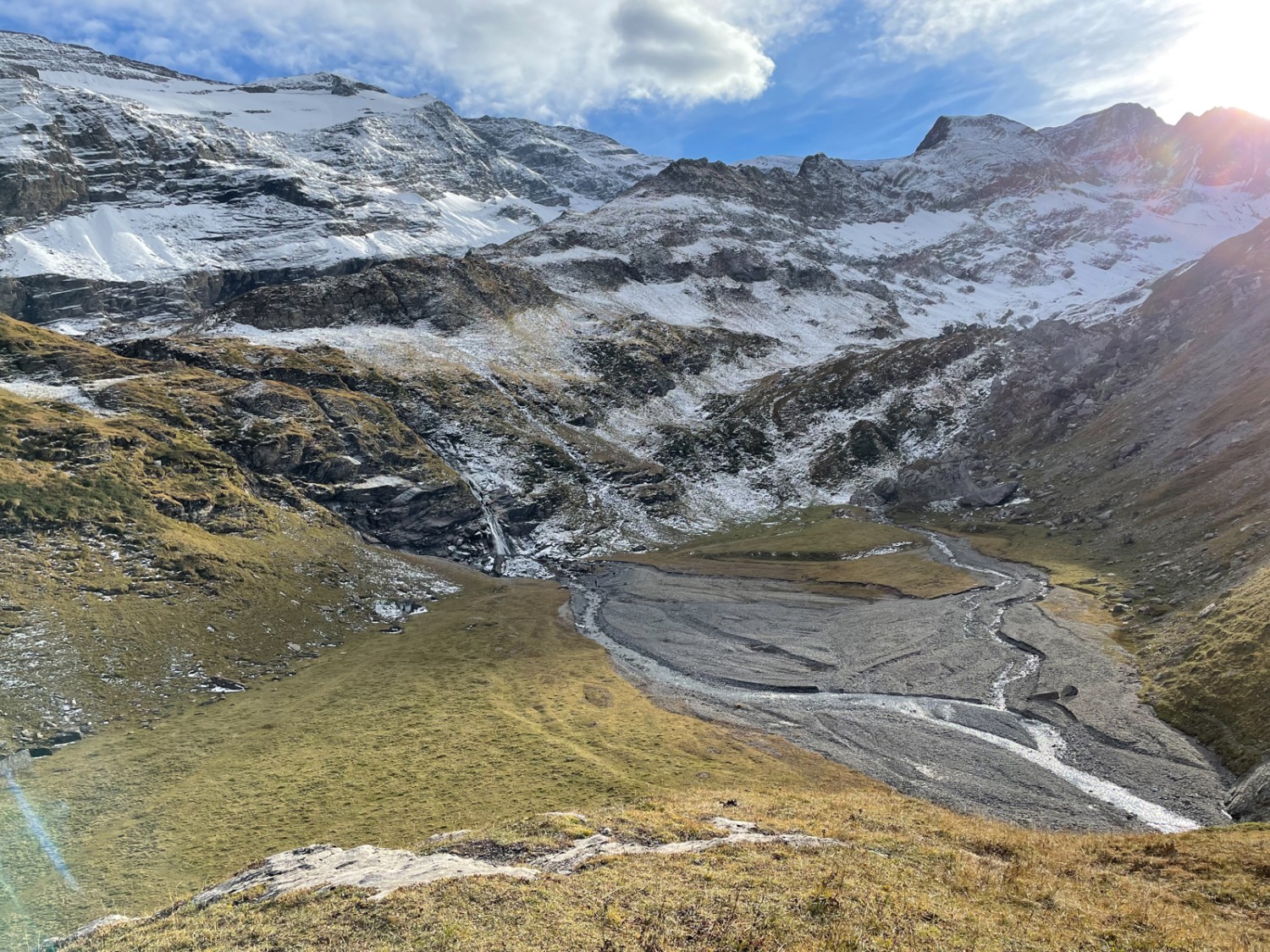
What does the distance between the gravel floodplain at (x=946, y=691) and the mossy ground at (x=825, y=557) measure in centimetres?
427

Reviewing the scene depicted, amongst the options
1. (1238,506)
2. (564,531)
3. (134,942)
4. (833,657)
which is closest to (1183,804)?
(833,657)

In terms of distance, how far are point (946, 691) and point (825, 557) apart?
1912 inches

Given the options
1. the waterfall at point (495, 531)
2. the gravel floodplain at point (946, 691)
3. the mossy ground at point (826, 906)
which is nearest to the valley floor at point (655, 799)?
the mossy ground at point (826, 906)

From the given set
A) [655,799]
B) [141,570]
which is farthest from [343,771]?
[141,570]

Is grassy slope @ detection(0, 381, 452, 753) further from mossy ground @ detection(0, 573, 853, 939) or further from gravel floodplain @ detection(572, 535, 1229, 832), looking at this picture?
gravel floodplain @ detection(572, 535, 1229, 832)

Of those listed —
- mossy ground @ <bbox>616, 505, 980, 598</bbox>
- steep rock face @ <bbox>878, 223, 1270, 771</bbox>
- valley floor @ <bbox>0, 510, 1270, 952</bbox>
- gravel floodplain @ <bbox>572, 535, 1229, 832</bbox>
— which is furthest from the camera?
mossy ground @ <bbox>616, 505, 980, 598</bbox>

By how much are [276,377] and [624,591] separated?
3331 inches

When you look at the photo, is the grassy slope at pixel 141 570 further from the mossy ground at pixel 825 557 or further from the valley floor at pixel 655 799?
the mossy ground at pixel 825 557

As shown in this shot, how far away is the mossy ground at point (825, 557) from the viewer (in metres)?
78.6

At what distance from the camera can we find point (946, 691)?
4834 cm

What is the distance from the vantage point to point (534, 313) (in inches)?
7608

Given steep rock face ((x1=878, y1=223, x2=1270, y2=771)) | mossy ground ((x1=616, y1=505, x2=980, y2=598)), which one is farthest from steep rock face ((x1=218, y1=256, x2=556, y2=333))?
steep rock face ((x1=878, y1=223, x2=1270, y2=771))

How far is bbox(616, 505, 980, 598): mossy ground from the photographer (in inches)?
3095

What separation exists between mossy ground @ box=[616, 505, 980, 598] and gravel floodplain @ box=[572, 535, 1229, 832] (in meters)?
4.27
